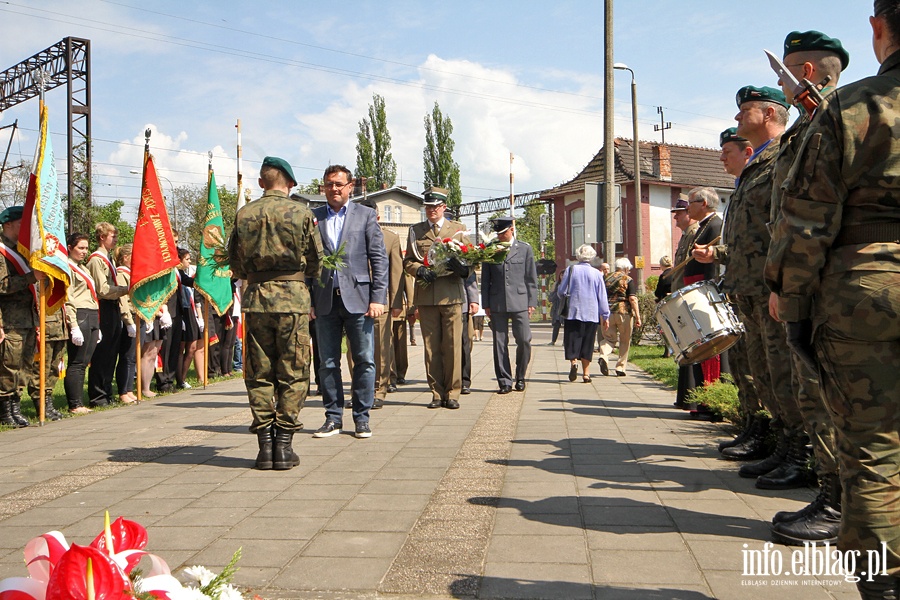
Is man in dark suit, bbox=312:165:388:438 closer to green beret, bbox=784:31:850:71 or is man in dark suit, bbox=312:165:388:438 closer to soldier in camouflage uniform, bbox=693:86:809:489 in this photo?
soldier in camouflage uniform, bbox=693:86:809:489

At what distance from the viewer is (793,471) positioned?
5.31 m

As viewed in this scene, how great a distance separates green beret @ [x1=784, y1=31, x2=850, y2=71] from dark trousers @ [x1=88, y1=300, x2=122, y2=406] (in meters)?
8.66

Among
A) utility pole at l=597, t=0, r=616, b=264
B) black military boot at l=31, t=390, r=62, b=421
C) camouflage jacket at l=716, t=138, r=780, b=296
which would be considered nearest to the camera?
camouflage jacket at l=716, t=138, r=780, b=296

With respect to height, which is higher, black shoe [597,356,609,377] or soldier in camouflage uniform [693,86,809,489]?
soldier in camouflage uniform [693,86,809,489]

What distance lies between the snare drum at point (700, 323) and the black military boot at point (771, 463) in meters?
0.72

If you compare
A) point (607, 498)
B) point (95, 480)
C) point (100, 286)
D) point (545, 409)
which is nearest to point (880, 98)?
point (607, 498)

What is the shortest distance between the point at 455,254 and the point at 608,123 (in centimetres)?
814

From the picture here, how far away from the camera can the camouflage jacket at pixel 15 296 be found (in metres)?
8.48

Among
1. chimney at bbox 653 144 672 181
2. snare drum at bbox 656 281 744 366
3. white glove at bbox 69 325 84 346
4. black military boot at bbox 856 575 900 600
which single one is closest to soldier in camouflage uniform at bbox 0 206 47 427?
white glove at bbox 69 325 84 346

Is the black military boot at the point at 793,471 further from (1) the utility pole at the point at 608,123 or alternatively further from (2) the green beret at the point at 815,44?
(1) the utility pole at the point at 608,123

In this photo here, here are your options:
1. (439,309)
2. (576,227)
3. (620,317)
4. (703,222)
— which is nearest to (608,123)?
(620,317)

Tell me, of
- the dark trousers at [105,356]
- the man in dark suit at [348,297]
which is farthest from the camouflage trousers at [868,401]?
the dark trousers at [105,356]

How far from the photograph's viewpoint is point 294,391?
6.45 metres

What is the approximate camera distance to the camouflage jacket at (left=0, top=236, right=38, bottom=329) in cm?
Answer: 848
